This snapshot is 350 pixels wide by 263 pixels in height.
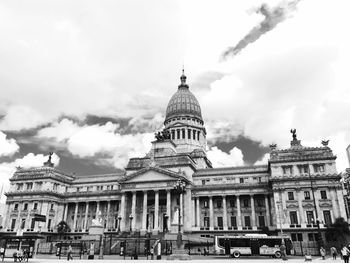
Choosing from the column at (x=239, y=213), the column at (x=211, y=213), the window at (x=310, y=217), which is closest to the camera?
the window at (x=310, y=217)

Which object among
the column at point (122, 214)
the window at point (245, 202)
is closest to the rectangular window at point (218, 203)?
the window at point (245, 202)

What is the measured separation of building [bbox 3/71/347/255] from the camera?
62344 millimetres

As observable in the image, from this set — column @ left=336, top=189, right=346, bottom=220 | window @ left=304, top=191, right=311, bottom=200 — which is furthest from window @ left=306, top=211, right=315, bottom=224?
column @ left=336, top=189, right=346, bottom=220

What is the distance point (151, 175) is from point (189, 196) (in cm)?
1029

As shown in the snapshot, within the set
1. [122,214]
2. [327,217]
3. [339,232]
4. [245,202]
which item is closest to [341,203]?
[327,217]

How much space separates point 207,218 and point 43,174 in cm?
4577

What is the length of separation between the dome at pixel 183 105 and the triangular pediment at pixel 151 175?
31.6 metres

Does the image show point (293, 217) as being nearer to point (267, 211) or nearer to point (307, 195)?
point (307, 195)

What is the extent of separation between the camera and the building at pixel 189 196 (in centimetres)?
6234

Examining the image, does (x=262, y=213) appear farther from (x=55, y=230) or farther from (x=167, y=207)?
(x=55, y=230)

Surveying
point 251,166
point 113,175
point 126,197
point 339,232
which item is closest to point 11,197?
point 113,175

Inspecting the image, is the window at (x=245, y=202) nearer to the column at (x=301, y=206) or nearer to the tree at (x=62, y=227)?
the column at (x=301, y=206)

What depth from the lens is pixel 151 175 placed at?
240ft

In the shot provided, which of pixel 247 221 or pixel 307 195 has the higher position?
pixel 307 195
